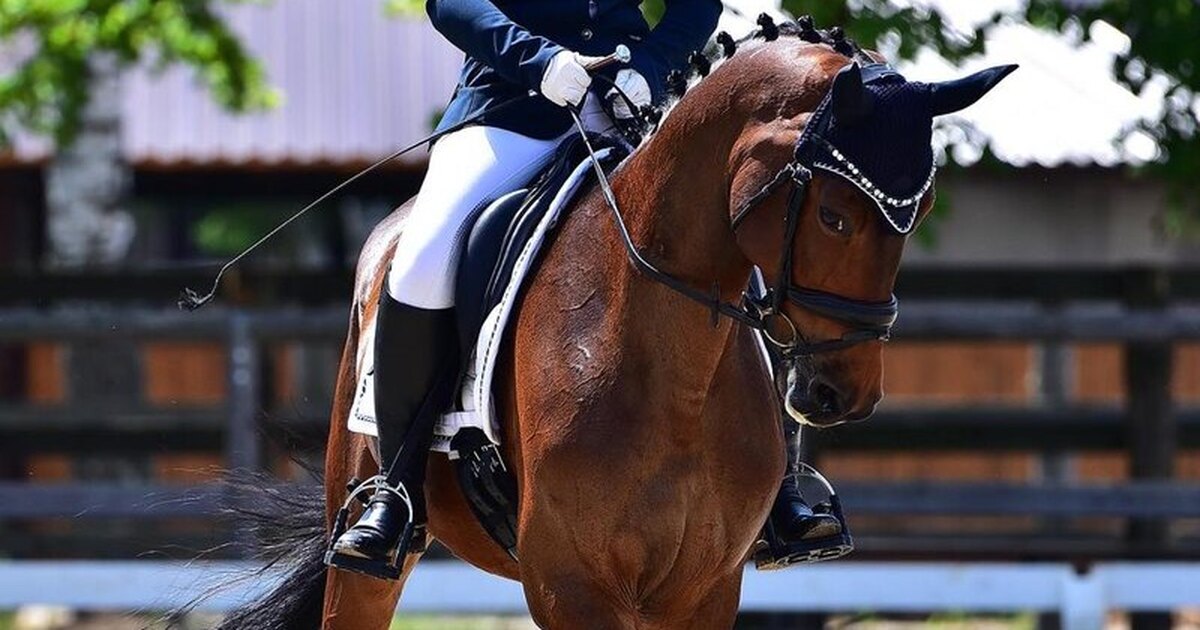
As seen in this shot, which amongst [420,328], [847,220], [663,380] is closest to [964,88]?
[847,220]

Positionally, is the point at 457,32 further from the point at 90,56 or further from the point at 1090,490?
the point at 90,56

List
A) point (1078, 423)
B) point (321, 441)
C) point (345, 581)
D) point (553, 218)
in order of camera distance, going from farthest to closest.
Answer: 1. point (1078, 423)
2. point (321, 441)
3. point (345, 581)
4. point (553, 218)

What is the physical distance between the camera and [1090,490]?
8.77 m

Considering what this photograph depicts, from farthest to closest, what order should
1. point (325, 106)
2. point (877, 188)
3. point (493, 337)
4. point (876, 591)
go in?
point (325, 106), point (876, 591), point (493, 337), point (877, 188)

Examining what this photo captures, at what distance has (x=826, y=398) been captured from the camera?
3801 mm

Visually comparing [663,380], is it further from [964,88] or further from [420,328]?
[964,88]

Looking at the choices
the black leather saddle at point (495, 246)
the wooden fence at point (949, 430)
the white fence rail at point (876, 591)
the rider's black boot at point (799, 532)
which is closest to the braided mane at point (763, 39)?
the black leather saddle at point (495, 246)

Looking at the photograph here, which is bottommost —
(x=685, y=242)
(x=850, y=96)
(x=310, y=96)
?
(x=310, y=96)

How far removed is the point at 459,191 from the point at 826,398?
4.22 feet

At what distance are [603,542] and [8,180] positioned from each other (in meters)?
12.1

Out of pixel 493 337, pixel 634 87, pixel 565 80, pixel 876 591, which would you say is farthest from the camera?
pixel 876 591

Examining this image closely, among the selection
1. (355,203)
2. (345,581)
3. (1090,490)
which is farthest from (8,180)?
(345,581)

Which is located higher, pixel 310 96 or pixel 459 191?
pixel 459 191

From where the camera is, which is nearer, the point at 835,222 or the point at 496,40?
the point at 835,222
